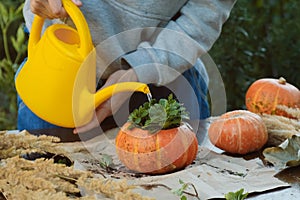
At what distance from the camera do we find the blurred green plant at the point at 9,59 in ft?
7.89

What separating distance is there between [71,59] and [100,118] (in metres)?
0.18

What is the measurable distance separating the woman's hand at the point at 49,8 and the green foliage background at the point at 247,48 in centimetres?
123

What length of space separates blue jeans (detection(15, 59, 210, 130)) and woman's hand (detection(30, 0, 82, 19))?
0.20 metres

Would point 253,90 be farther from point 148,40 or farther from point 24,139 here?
point 24,139

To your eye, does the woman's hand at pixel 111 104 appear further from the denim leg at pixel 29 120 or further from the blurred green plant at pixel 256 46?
the blurred green plant at pixel 256 46

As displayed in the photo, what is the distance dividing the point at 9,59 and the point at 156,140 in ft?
5.47

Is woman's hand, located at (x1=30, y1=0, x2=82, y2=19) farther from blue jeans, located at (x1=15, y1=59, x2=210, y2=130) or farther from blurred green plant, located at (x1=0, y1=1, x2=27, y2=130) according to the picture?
blurred green plant, located at (x1=0, y1=1, x2=27, y2=130)

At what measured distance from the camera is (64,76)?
3.66 ft

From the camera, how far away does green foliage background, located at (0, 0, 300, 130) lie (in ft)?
7.93

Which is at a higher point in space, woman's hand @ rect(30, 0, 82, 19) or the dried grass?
woman's hand @ rect(30, 0, 82, 19)

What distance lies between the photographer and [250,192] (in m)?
0.89

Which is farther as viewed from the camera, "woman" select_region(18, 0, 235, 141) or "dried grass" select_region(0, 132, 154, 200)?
"woman" select_region(18, 0, 235, 141)

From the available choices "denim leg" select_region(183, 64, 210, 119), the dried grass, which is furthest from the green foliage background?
the dried grass

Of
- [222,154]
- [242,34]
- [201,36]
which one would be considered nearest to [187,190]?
[222,154]
